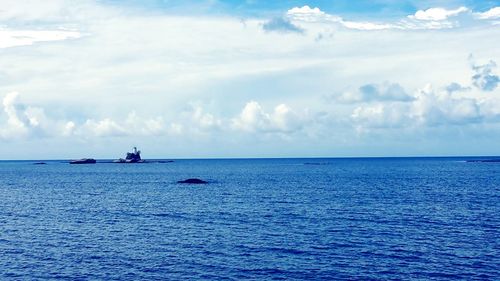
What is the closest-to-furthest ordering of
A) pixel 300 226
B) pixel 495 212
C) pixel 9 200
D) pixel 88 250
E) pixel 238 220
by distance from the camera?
pixel 88 250 → pixel 300 226 → pixel 238 220 → pixel 495 212 → pixel 9 200

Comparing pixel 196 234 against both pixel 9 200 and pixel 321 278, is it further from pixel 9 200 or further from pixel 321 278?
pixel 9 200

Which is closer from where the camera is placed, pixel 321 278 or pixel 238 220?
pixel 321 278

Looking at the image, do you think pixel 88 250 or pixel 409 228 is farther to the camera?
pixel 409 228

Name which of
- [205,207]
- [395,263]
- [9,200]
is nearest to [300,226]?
[395,263]

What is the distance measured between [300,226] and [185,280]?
91.3 ft

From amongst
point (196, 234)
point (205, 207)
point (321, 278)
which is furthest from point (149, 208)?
point (321, 278)

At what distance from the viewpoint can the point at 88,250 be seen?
54.0 metres

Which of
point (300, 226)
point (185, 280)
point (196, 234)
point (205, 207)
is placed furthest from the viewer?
point (205, 207)

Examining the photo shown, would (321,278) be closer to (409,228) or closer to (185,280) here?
(185,280)

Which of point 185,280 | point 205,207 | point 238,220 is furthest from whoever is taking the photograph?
point 205,207

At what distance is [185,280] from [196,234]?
785 inches

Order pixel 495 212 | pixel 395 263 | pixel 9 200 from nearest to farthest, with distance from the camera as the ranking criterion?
1. pixel 395 263
2. pixel 495 212
3. pixel 9 200

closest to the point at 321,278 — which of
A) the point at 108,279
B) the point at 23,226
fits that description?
the point at 108,279

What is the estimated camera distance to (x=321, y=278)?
141ft
